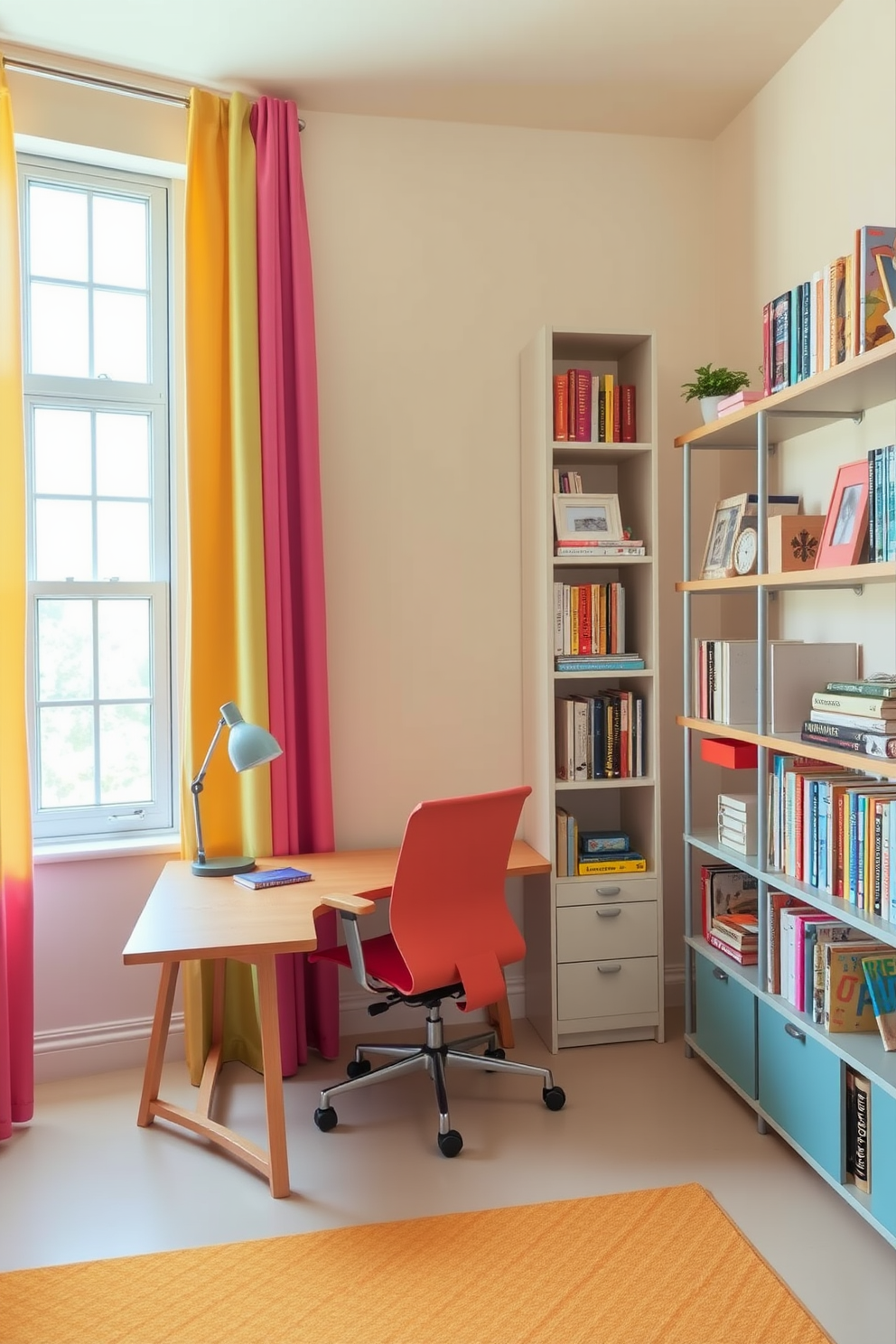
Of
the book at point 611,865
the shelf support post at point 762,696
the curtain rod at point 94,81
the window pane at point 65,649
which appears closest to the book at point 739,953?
the shelf support post at point 762,696

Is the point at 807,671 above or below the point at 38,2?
below

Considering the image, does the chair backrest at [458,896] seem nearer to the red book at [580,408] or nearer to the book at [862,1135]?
the book at [862,1135]

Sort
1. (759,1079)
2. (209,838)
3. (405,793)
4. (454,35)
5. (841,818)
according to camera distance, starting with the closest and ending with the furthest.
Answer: (841,818) < (759,1079) < (454,35) < (209,838) < (405,793)

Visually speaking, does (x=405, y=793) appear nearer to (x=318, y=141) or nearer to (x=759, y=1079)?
(x=759, y=1079)

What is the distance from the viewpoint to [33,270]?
9.96 ft

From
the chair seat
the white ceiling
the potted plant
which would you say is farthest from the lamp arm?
the white ceiling

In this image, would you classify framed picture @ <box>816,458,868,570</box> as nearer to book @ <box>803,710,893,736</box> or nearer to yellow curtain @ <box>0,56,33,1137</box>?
book @ <box>803,710,893,736</box>

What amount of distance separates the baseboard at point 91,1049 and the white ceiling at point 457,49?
2.91 metres

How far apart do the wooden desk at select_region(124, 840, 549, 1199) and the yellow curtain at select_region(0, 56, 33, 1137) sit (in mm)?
378

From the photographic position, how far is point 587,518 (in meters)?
3.10

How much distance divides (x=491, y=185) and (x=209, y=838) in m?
2.35

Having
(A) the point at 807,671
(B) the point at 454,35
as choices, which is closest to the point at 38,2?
(B) the point at 454,35

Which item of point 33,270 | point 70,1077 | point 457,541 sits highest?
point 33,270

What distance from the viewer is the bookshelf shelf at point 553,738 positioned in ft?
10.0
